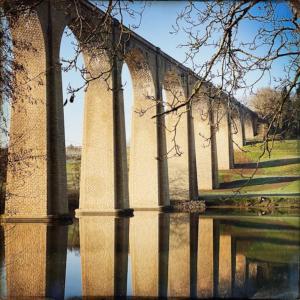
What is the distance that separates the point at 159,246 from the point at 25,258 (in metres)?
4.24

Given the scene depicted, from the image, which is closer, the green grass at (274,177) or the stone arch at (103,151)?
the stone arch at (103,151)

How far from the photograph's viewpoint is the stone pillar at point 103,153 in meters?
23.4

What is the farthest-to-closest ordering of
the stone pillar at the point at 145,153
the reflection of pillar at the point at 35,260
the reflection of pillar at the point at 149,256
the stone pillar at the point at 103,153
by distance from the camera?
the stone pillar at the point at 145,153, the stone pillar at the point at 103,153, the reflection of pillar at the point at 149,256, the reflection of pillar at the point at 35,260

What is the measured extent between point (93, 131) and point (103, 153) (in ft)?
3.75

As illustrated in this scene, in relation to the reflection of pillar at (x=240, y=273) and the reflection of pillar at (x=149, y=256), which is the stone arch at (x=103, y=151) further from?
the reflection of pillar at (x=240, y=273)

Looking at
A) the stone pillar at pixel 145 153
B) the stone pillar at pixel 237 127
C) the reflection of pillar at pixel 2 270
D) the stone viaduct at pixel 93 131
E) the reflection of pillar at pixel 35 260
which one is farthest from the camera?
the stone pillar at pixel 145 153

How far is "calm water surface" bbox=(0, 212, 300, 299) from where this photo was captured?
9.44 m

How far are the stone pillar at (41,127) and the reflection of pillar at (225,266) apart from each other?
6159mm

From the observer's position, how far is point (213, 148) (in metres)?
41.9

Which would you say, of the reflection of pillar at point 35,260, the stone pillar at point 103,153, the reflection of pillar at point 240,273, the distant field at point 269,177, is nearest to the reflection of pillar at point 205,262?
the reflection of pillar at point 240,273

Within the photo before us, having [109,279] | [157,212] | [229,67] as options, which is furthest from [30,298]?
[157,212]

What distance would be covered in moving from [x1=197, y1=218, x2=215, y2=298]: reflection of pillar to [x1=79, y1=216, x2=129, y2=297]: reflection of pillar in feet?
4.82

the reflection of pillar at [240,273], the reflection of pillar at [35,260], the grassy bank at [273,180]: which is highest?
the grassy bank at [273,180]

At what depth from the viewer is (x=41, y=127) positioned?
18.2m
